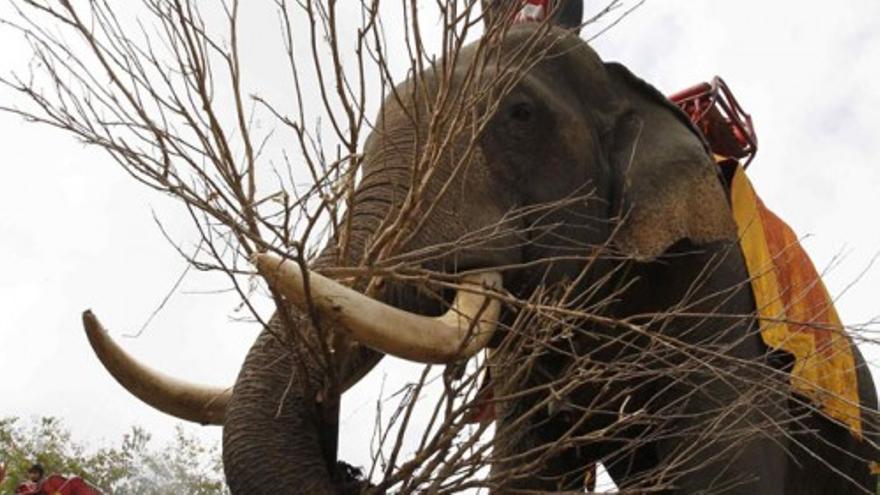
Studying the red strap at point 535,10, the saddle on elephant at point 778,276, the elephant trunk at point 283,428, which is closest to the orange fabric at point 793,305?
the saddle on elephant at point 778,276

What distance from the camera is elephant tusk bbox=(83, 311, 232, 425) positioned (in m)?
3.25

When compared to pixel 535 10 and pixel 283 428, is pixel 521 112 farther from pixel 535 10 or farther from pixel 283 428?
pixel 283 428

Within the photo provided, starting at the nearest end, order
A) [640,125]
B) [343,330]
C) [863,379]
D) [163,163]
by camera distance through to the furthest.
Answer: [343,330] → [163,163] → [640,125] → [863,379]

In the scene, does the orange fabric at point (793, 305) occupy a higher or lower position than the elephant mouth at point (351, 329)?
higher

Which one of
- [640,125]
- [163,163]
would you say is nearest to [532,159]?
[640,125]

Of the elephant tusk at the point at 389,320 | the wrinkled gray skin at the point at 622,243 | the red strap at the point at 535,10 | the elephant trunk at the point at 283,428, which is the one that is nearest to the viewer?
the elephant tusk at the point at 389,320

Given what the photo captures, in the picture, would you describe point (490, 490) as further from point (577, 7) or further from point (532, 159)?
point (577, 7)

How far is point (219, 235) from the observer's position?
9.90ft

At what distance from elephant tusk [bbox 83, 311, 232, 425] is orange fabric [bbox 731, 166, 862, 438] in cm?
158

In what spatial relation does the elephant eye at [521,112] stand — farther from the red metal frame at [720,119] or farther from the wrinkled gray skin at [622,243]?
the red metal frame at [720,119]

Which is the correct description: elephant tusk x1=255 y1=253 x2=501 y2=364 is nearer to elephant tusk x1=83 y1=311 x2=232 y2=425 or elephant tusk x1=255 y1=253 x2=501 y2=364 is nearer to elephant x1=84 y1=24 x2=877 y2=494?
elephant x1=84 y1=24 x2=877 y2=494

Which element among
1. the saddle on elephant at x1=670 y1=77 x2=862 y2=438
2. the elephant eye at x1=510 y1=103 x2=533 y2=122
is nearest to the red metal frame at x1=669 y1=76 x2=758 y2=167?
the saddle on elephant at x1=670 y1=77 x2=862 y2=438

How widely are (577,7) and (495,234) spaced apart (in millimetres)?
1942

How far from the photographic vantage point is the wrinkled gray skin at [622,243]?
12.1 feet
